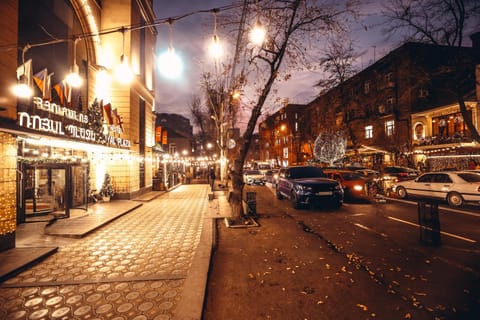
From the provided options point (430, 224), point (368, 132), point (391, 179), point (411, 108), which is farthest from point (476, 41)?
point (430, 224)

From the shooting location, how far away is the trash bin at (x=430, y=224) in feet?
19.5

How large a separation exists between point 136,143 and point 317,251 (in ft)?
46.3

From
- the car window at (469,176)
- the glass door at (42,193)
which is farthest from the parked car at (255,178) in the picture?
the glass door at (42,193)

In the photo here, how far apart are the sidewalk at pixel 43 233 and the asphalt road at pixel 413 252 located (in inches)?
273

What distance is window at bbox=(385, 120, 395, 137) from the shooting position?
91.3 ft

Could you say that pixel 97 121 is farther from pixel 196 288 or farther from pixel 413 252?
pixel 413 252

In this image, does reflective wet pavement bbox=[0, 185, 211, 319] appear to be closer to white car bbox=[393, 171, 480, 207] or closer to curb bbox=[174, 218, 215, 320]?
curb bbox=[174, 218, 215, 320]

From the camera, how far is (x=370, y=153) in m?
28.9

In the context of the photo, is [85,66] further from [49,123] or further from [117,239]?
[117,239]

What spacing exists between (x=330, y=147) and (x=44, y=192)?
27207 mm

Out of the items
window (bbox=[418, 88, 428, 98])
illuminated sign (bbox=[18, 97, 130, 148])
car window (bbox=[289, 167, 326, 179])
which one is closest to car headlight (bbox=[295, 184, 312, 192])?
car window (bbox=[289, 167, 326, 179])

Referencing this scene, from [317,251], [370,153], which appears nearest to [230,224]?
[317,251]

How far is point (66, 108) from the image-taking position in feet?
30.4

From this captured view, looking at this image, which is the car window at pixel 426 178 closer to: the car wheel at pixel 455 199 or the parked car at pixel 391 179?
the car wheel at pixel 455 199
